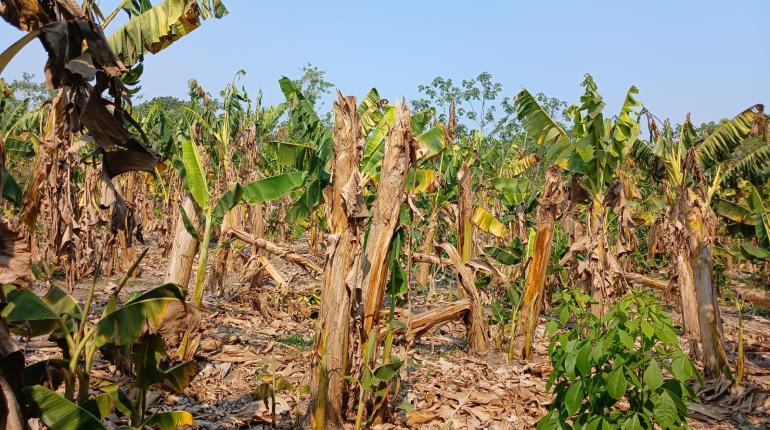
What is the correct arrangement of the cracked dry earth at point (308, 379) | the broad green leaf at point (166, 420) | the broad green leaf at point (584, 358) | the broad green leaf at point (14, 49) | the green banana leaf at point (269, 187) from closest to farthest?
the broad green leaf at point (14, 49)
the broad green leaf at point (584, 358)
the broad green leaf at point (166, 420)
the cracked dry earth at point (308, 379)
the green banana leaf at point (269, 187)

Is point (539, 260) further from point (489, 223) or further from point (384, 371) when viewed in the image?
point (384, 371)

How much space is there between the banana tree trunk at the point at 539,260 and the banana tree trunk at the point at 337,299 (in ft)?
13.8

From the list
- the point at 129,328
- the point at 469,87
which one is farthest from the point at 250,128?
the point at 469,87

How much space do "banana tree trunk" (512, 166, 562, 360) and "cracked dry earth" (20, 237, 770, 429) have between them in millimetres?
539

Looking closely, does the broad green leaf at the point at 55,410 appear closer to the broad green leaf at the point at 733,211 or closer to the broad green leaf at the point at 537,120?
the broad green leaf at the point at 537,120

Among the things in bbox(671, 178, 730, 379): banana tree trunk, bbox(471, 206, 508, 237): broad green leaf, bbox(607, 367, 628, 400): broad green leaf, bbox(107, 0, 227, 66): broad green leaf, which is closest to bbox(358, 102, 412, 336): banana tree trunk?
bbox(607, 367, 628, 400): broad green leaf

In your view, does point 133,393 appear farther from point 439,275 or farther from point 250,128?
point 439,275

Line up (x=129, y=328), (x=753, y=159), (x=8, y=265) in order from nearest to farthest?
1. (x=8, y=265)
2. (x=129, y=328)
3. (x=753, y=159)

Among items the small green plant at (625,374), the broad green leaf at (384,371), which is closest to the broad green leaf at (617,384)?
the small green plant at (625,374)

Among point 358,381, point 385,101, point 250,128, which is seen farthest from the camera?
point 250,128

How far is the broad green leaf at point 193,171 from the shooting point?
6812 mm

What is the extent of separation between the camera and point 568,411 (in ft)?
14.2

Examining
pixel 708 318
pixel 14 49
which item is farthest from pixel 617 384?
pixel 708 318

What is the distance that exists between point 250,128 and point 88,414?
1231 centimetres
